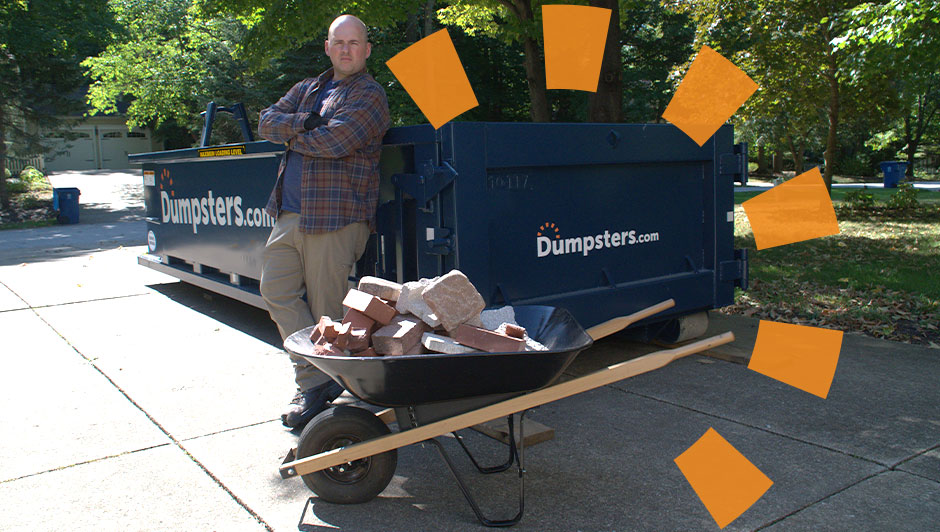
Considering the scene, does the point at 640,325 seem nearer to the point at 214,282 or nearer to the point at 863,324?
the point at 863,324

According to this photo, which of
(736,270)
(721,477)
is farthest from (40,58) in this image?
(721,477)

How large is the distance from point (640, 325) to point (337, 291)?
2.23 m

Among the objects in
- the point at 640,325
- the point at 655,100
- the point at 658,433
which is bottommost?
the point at 658,433

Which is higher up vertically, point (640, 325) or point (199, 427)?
point (640, 325)

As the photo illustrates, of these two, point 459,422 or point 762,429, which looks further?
point 762,429

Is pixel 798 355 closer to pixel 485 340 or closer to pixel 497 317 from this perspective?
pixel 497 317

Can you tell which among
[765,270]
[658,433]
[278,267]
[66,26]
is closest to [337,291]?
[278,267]

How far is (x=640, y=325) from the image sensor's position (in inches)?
209

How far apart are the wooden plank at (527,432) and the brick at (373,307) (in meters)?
1.13

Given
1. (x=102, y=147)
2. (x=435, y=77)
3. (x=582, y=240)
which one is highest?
(x=102, y=147)

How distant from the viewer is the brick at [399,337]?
118 inches

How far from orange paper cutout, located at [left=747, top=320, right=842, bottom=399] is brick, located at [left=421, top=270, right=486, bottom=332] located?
2.70m

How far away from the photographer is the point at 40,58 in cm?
2062

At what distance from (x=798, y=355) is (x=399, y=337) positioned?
4130 mm
